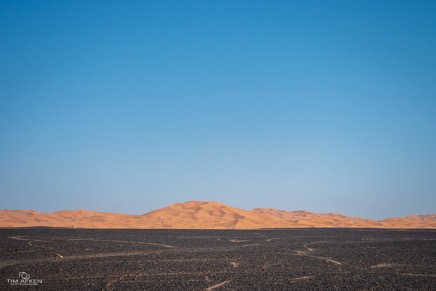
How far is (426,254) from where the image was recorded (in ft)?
50.6

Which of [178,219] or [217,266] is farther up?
[178,219]

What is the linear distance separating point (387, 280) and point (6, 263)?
9722mm

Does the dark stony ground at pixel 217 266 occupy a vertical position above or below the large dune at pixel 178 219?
below

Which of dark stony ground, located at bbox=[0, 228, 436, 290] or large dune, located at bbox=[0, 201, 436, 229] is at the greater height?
large dune, located at bbox=[0, 201, 436, 229]

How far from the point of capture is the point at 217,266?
478 inches

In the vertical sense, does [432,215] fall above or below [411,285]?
above

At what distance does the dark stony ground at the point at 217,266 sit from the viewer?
951cm

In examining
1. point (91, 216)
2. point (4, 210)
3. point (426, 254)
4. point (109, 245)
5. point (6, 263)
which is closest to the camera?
point (6, 263)

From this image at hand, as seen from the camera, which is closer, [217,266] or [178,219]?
[217,266]

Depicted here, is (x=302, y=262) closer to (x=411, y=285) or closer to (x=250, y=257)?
(x=250, y=257)

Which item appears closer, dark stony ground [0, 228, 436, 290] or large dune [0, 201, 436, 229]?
dark stony ground [0, 228, 436, 290]

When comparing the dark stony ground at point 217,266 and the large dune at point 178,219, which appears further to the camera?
the large dune at point 178,219

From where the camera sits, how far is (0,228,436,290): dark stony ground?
9508 mm

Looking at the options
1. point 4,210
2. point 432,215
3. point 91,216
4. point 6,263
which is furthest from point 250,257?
point 432,215
